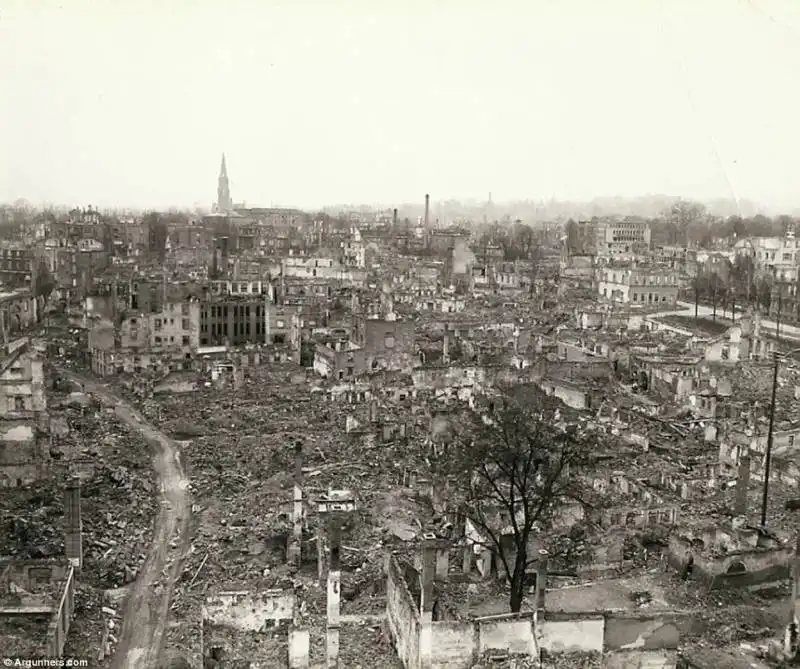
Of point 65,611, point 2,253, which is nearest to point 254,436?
point 65,611

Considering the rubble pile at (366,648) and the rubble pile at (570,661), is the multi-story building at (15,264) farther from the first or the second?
the rubble pile at (570,661)

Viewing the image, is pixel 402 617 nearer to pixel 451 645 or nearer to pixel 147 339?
pixel 451 645

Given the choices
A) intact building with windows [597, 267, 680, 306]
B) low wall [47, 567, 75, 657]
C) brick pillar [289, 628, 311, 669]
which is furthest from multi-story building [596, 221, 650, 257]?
brick pillar [289, 628, 311, 669]

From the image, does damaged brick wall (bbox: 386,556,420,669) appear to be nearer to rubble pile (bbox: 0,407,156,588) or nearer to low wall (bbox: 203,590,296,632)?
low wall (bbox: 203,590,296,632)

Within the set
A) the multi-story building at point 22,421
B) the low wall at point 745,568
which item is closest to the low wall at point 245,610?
the low wall at point 745,568

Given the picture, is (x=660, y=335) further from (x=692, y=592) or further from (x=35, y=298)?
(x=35, y=298)

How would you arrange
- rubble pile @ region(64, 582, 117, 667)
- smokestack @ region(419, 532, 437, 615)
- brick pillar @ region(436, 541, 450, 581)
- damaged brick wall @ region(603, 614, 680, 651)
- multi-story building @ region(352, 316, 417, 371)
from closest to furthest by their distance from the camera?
1. smokestack @ region(419, 532, 437, 615)
2. damaged brick wall @ region(603, 614, 680, 651)
3. rubble pile @ region(64, 582, 117, 667)
4. brick pillar @ region(436, 541, 450, 581)
5. multi-story building @ region(352, 316, 417, 371)

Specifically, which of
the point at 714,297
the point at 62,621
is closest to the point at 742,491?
the point at 62,621
